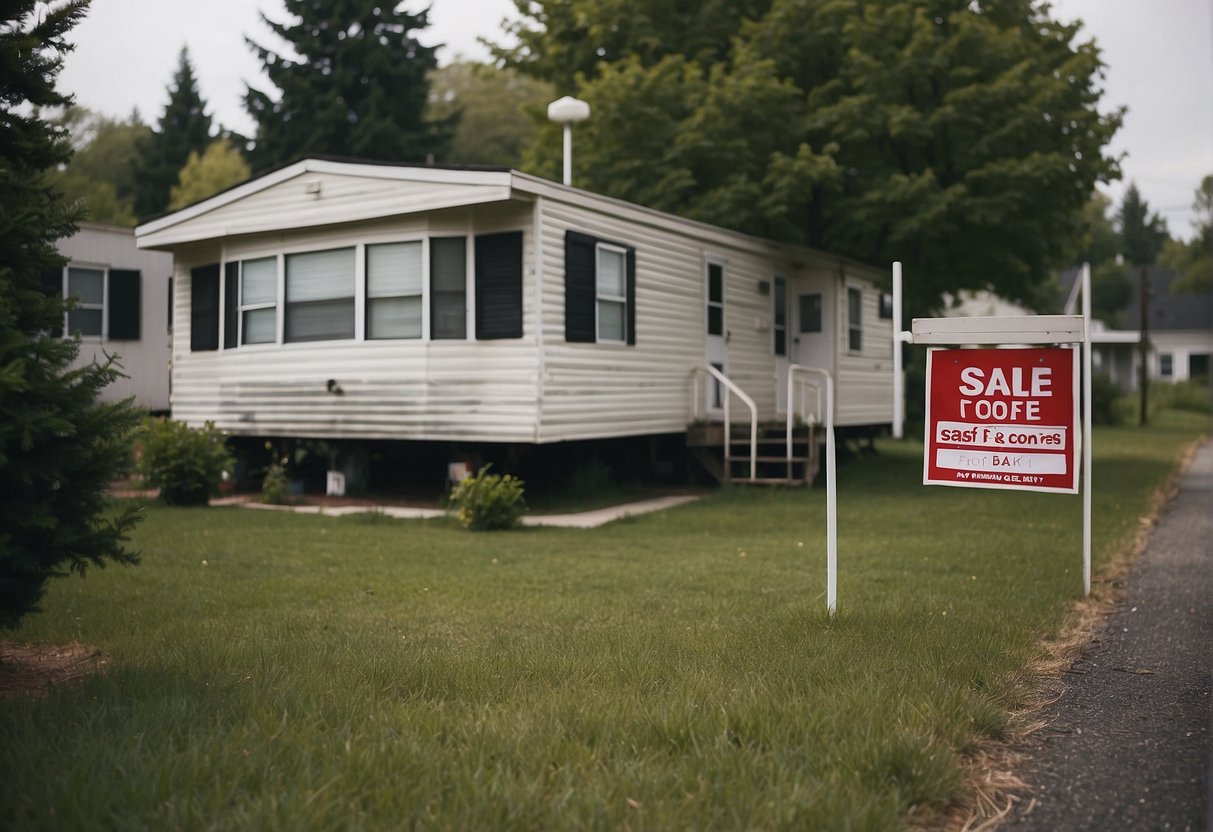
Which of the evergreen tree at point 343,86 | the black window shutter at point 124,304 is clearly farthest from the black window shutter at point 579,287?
the evergreen tree at point 343,86

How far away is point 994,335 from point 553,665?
2717 mm

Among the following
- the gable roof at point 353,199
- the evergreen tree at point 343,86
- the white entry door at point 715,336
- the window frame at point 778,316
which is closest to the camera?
the gable roof at point 353,199

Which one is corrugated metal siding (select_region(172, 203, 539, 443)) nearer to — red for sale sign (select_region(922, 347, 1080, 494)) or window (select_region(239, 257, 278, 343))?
window (select_region(239, 257, 278, 343))

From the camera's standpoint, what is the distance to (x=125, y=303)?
58.9 feet

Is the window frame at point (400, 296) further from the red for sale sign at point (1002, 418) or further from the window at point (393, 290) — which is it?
the red for sale sign at point (1002, 418)

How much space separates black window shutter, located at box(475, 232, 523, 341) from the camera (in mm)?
11273

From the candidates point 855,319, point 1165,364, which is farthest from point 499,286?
point 1165,364

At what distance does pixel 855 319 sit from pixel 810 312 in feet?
3.42

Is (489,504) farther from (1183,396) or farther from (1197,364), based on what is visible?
(1197,364)

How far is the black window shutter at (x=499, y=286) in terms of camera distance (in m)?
11.3

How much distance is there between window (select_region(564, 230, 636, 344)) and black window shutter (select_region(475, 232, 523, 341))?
1.82 ft

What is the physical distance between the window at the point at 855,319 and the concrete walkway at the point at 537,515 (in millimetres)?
5484

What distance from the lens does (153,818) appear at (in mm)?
2891

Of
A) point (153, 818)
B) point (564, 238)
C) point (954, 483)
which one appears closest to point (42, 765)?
point (153, 818)
